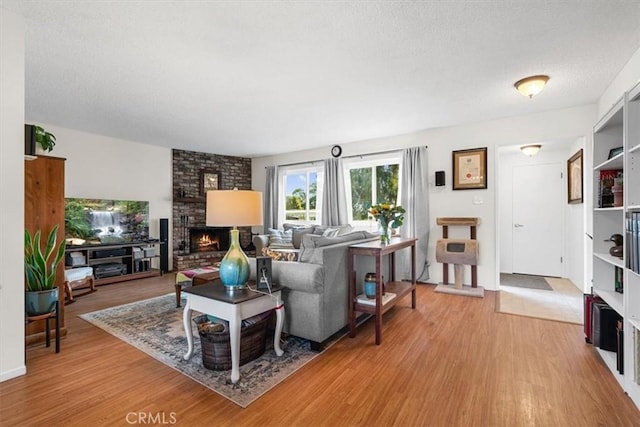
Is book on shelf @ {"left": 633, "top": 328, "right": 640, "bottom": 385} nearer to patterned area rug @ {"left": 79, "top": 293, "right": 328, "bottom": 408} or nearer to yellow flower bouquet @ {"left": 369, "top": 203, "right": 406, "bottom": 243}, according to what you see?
yellow flower bouquet @ {"left": 369, "top": 203, "right": 406, "bottom": 243}

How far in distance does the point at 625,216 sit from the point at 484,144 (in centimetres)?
282

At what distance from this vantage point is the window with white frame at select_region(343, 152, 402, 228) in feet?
17.8

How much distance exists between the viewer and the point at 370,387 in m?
1.97

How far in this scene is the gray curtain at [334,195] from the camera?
19.1 feet

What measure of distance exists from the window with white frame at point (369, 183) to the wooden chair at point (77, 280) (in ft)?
14.0

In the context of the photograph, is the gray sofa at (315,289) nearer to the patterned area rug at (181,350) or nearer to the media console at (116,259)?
the patterned area rug at (181,350)

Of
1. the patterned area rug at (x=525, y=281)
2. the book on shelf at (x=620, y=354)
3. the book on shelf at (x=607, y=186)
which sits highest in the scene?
the book on shelf at (x=607, y=186)

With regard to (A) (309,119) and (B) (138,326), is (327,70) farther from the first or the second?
(B) (138,326)

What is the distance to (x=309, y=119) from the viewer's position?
4395 mm

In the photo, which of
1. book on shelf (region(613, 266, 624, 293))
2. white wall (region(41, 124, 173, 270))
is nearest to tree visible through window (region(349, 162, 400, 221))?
book on shelf (region(613, 266, 624, 293))

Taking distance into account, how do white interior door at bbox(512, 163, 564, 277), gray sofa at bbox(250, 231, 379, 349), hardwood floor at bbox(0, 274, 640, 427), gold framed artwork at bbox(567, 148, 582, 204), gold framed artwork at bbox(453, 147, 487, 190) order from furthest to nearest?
white interior door at bbox(512, 163, 564, 277) < gold framed artwork at bbox(453, 147, 487, 190) < gold framed artwork at bbox(567, 148, 582, 204) < gray sofa at bbox(250, 231, 379, 349) < hardwood floor at bbox(0, 274, 640, 427)

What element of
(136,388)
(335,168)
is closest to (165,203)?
(335,168)

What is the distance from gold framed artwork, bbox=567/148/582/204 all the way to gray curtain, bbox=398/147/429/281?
203 centimetres

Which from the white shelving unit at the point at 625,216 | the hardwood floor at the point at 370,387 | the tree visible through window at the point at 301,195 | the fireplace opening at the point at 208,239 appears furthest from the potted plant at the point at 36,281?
the tree visible through window at the point at 301,195
